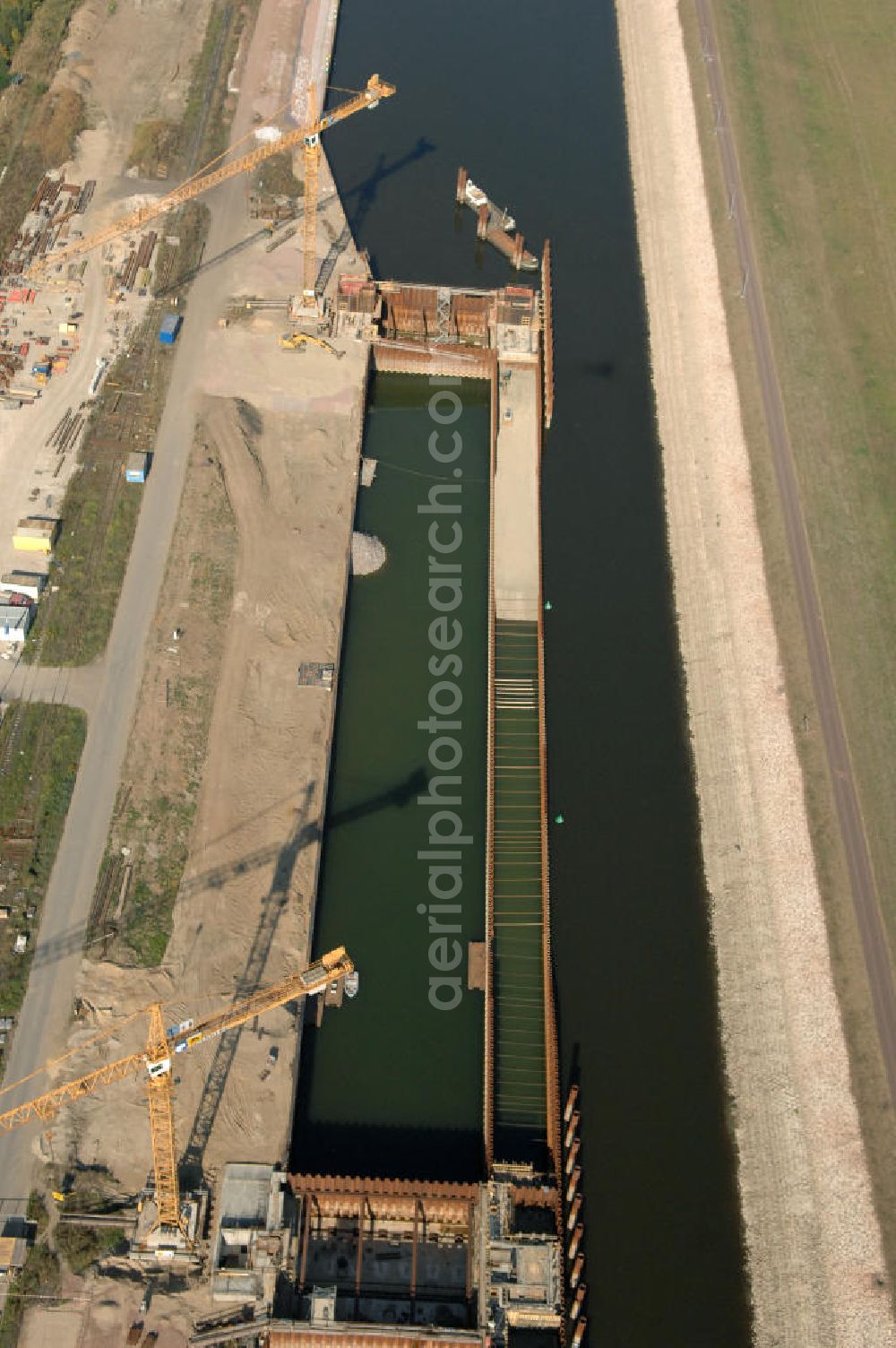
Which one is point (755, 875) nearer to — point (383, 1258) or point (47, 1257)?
point (383, 1258)

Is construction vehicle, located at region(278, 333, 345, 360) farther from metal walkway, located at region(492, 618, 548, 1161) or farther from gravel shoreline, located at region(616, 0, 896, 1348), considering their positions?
metal walkway, located at region(492, 618, 548, 1161)

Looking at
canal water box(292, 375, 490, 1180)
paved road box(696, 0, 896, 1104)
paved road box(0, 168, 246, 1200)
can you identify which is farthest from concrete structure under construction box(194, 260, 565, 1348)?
paved road box(696, 0, 896, 1104)

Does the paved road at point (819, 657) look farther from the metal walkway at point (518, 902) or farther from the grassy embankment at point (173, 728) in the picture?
the grassy embankment at point (173, 728)

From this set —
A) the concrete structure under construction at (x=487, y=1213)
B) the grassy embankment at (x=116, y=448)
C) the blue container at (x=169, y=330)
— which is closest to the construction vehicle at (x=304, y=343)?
the blue container at (x=169, y=330)

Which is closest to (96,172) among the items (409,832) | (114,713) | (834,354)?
(114,713)

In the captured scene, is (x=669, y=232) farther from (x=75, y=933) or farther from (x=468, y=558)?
(x=75, y=933)

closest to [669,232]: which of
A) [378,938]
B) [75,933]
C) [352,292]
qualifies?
[352,292]
